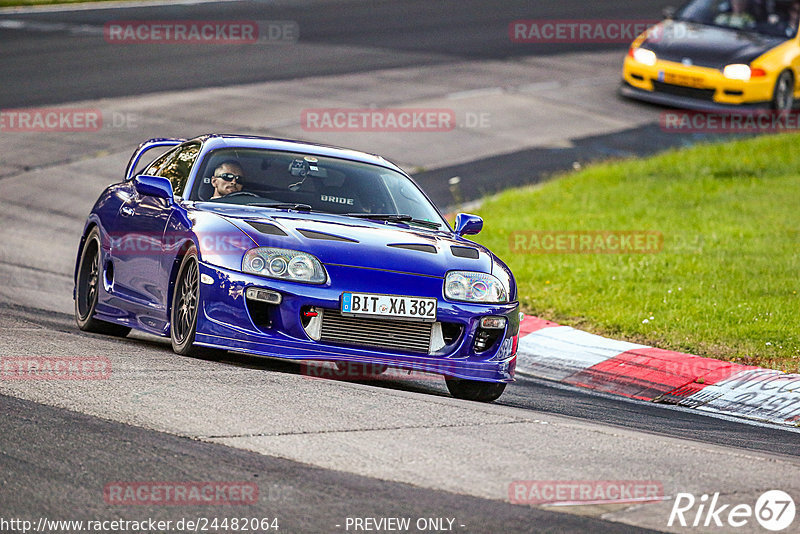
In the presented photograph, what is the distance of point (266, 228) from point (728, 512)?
328 centimetres

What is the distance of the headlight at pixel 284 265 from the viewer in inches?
276

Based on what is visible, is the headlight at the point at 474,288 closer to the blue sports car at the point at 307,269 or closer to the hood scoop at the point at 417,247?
the blue sports car at the point at 307,269

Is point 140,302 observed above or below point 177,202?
below

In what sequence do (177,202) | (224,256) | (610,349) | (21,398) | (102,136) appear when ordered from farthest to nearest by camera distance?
(102,136) < (610,349) < (177,202) < (224,256) < (21,398)

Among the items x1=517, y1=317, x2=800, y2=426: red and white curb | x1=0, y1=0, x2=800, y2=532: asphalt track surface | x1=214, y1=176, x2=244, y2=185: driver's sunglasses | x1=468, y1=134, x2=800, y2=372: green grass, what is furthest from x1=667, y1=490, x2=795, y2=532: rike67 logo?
x1=468, y1=134, x2=800, y2=372: green grass

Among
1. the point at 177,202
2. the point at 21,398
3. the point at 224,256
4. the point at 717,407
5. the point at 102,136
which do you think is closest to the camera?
the point at 21,398

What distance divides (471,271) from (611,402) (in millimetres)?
1680

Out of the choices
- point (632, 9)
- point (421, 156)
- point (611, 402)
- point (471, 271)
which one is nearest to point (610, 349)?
point (611, 402)

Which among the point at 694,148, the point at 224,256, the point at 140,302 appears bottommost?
the point at 694,148

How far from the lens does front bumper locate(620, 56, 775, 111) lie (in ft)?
65.0

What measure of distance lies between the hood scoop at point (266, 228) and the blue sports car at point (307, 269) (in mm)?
11

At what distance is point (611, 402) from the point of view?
847 cm

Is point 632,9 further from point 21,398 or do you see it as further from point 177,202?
point 21,398
